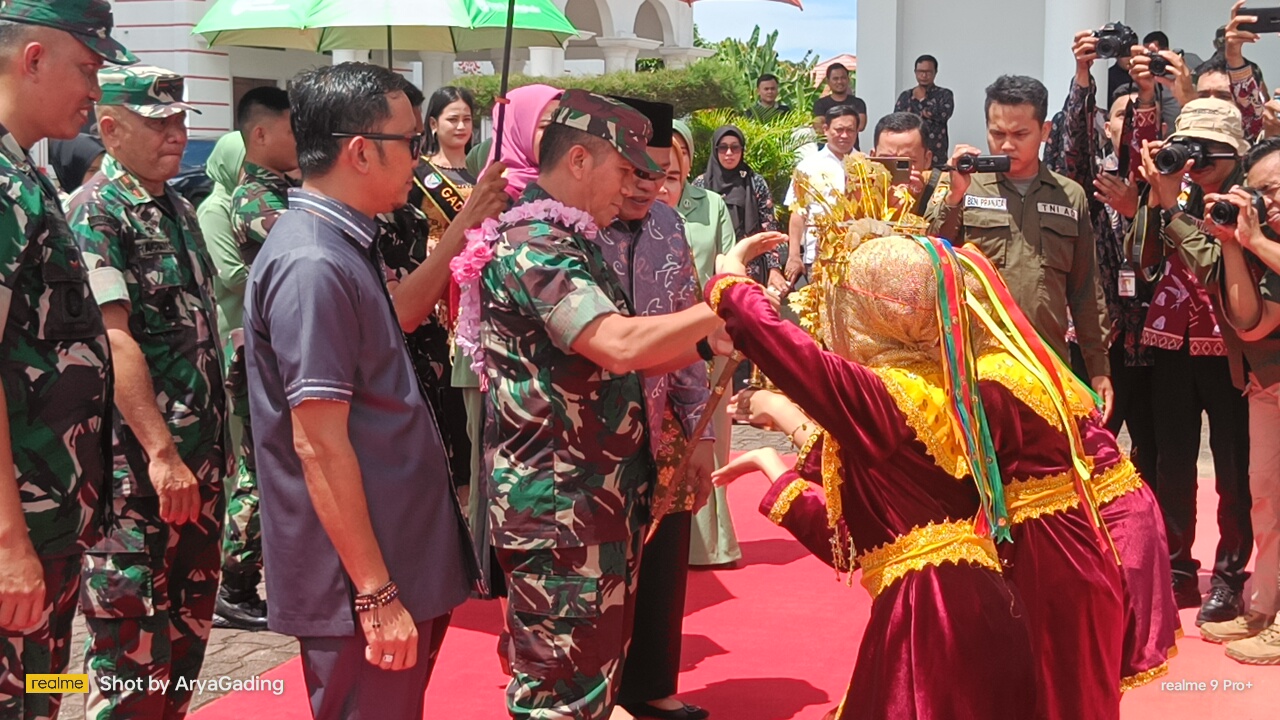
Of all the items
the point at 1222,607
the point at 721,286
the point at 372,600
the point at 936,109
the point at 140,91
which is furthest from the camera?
the point at 936,109

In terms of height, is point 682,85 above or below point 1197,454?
above

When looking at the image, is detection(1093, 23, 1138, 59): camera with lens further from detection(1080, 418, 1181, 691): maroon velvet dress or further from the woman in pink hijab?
the woman in pink hijab

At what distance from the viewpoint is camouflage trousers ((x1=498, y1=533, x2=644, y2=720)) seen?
3199mm

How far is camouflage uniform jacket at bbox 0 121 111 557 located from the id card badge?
419 cm

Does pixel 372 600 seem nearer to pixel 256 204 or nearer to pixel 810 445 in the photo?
pixel 810 445

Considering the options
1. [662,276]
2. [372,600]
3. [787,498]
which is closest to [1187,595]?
[662,276]

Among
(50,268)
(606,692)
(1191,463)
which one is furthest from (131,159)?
(1191,463)

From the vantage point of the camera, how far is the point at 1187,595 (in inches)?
215

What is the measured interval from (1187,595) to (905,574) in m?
2.89

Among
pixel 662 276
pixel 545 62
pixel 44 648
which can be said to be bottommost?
pixel 44 648

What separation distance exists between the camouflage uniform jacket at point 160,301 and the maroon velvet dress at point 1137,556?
2.41 meters

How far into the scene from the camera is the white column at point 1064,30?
11.7 metres

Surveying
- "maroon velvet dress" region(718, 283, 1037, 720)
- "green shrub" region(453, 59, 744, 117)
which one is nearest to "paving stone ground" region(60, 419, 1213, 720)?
"maroon velvet dress" region(718, 283, 1037, 720)

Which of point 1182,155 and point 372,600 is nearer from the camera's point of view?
→ point 372,600
